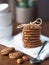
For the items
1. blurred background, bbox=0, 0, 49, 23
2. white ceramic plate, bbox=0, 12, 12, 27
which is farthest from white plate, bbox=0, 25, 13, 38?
blurred background, bbox=0, 0, 49, 23

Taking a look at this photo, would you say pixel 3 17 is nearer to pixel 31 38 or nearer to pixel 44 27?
pixel 31 38

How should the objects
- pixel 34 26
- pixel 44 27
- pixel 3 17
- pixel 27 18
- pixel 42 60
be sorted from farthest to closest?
1. pixel 27 18
2. pixel 44 27
3. pixel 3 17
4. pixel 34 26
5. pixel 42 60

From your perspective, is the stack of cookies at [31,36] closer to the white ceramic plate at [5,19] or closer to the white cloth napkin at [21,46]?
the white cloth napkin at [21,46]

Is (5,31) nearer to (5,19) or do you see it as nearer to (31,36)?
(5,19)

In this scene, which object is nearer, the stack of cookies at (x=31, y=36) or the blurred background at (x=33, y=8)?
the stack of cookies at (x=31, y=36)

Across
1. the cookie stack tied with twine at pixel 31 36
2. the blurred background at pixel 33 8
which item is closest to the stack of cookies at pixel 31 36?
the cookie stack tied with twine at pixel 31 36

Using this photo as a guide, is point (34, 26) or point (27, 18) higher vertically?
point (34, 26)

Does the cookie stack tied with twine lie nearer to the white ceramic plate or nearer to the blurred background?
the white ceramic plate

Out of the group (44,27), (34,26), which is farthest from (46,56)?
(44,27)
